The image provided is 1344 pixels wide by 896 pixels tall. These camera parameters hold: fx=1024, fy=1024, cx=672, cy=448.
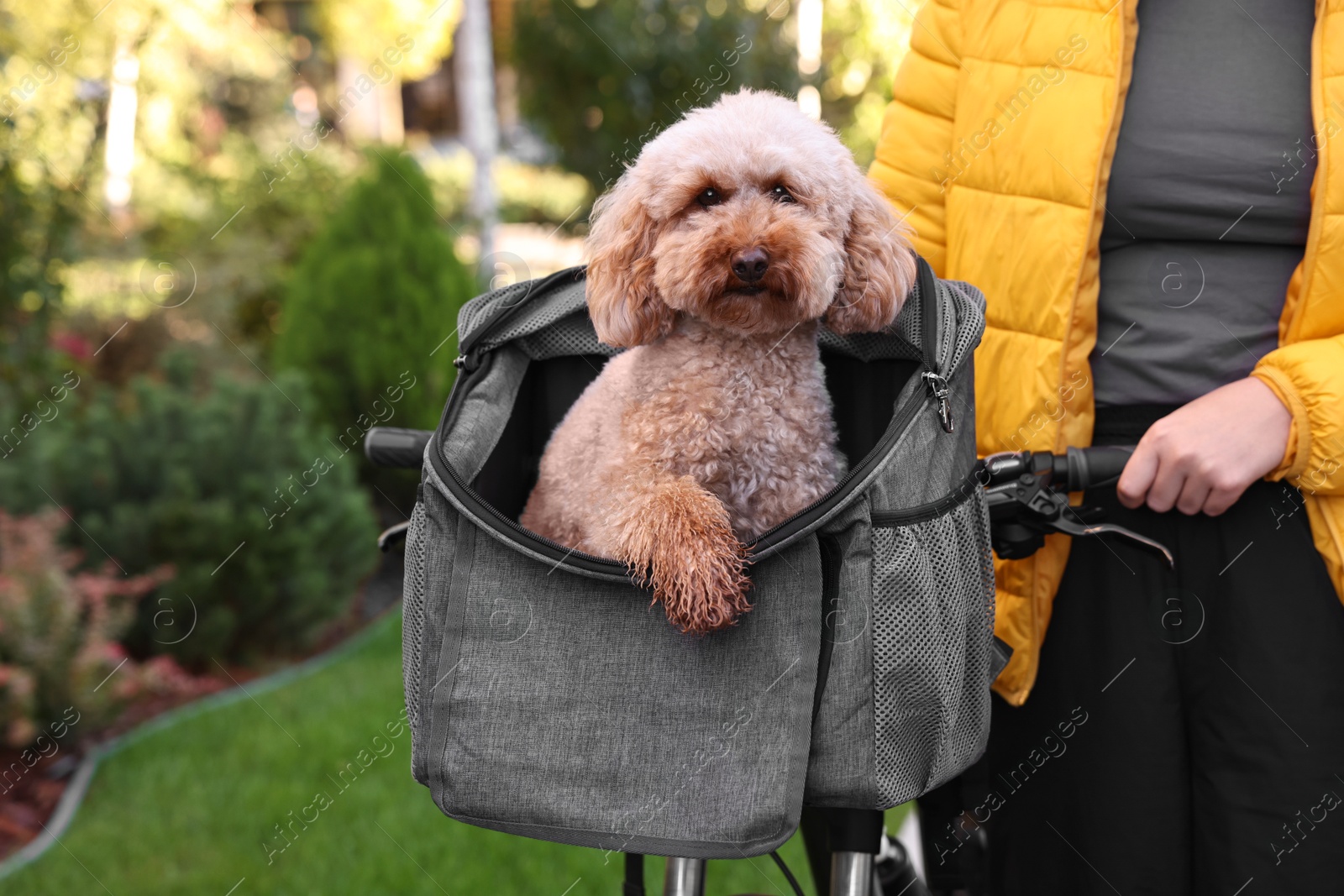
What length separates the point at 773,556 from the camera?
46.2 inches

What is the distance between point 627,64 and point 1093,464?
5.85 metres

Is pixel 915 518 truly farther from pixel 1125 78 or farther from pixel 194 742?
pixel 194 742

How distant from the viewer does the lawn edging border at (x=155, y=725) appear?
3.09 m

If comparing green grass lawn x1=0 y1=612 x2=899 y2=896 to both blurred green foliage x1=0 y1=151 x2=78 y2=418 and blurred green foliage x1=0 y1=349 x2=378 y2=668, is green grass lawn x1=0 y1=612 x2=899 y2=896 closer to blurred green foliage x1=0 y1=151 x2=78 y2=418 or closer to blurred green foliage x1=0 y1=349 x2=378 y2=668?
blurred green foliage x1=0 y1=349 x2=378 y2=668

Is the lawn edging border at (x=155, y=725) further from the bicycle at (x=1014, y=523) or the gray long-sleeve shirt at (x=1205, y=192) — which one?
the gray long-sleeve shirt at (x=1205, y=192)

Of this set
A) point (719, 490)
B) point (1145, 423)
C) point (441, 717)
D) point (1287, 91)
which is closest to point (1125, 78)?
point (1287, 91)

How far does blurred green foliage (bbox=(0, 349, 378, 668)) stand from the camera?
13.1ft

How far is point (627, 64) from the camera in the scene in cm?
658

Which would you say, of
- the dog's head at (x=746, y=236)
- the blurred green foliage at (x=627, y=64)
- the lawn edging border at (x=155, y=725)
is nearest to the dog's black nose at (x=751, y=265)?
the dog's head at (x=746, y=236)

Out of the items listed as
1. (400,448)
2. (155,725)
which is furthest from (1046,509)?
(155,725)

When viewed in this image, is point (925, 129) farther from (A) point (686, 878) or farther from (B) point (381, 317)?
(B) point (381, 317)

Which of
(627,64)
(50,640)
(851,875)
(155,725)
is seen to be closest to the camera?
(851,875)

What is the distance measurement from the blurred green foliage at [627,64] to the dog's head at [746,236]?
15.6 feet

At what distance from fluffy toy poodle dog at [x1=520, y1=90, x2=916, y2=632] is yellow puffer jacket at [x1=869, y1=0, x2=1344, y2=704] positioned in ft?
0.48
